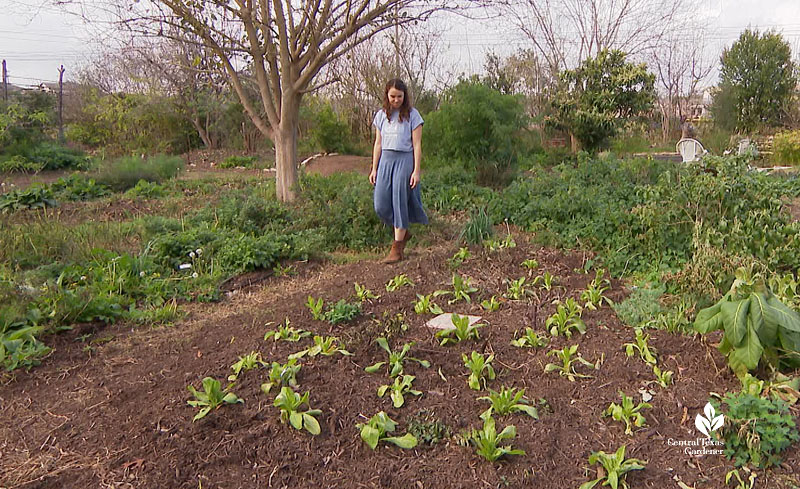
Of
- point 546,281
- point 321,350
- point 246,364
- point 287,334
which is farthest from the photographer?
point 546,281

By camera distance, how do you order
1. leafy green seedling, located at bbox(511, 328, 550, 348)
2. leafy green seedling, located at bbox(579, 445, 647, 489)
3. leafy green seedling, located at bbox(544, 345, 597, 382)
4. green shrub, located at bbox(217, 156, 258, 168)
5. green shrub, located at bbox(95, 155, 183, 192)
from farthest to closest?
1. green shrub, located at bbox(217, 156, 258, 168)
2. green shrub, located at bbox(95, 155, 183, 192)
3. leafy green seedling, located at bbox(511, 328, 550, 348)
4. leafy green seedling, located at bbox(544, 345, 597, 382)
5. leafy green seedling, located at bbox(579, 445, 647, 489)

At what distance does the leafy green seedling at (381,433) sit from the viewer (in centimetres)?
232

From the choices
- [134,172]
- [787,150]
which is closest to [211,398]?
[134,172]

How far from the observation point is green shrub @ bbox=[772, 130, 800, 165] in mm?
12727

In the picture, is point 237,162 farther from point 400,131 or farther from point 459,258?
point 459,258

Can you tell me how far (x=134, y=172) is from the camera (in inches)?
397

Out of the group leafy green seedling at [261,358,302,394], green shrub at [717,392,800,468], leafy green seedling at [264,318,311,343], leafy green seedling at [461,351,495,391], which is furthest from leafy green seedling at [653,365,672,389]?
leafy green seedling at [264,318,311,343]

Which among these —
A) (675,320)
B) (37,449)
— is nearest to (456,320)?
(675,320)

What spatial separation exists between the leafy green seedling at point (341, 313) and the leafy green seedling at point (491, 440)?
142 cm

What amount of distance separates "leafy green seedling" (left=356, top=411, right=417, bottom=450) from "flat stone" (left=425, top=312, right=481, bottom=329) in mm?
1107

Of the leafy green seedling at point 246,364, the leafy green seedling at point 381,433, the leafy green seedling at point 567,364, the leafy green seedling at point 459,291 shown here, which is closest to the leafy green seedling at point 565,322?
the leafy green seedling at point 567,364

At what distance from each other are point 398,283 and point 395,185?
122 centimetres

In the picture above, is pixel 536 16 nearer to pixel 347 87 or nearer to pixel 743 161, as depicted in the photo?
pixel 347 87

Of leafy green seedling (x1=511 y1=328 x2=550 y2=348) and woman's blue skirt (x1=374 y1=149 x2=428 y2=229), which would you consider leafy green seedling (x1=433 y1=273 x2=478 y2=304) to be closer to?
leafy green seedling (x1=511 y1=328 x2=550 y2=348)
